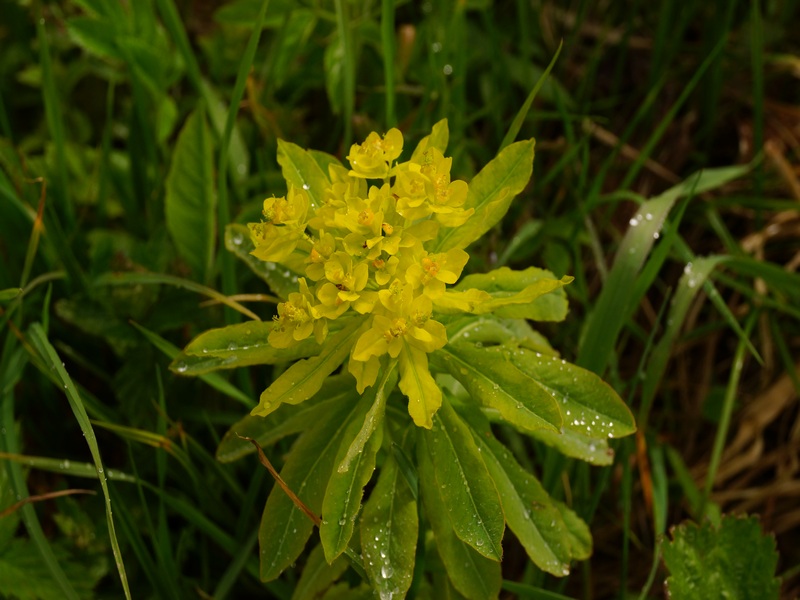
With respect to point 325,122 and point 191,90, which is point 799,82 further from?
point 191,90

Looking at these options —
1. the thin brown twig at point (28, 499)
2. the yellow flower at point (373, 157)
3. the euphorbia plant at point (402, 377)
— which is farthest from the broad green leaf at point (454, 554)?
the thin brown twig at point (28, 499)

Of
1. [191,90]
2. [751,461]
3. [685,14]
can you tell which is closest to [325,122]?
[191,90]

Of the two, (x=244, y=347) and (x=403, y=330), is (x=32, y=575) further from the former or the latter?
(x=403, y=330)

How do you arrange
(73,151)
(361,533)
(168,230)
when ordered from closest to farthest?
(361,533), (168,230), (73,151)

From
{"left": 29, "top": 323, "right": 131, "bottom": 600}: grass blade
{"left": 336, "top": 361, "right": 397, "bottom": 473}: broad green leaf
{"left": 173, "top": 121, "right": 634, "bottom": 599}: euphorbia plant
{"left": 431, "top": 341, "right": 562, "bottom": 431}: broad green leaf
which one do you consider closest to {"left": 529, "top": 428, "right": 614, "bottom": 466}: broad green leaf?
{"left": 173, "top": 121, "right": 634, "bottom": 599}: euphorbia plant

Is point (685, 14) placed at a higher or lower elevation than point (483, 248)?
higher

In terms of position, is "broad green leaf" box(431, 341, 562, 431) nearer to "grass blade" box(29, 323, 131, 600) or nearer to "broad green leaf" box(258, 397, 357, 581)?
"broad green leaf" box(258, 397, 357, 581)

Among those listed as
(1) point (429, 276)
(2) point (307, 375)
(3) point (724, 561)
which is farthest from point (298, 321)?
(3) point (724, 561)
